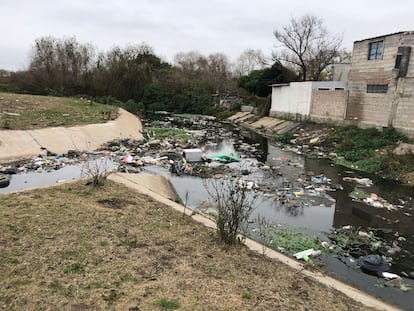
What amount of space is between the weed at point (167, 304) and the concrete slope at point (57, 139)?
33.1ft

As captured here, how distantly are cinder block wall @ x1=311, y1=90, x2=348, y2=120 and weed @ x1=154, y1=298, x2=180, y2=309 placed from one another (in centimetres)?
1703

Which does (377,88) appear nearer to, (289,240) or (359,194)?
(359,194)

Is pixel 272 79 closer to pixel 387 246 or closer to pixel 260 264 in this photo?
pixel 387 246

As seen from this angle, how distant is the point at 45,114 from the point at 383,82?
16964mm

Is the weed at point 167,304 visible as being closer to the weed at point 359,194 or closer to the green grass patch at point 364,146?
the weed at point 359,194

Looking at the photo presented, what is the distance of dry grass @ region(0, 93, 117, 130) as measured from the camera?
48.3 ft

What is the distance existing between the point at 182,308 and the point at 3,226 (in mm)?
3439

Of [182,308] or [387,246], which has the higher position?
[182,308]

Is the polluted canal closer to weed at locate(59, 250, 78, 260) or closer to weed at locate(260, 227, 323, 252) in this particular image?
weed at locate(260, 227, 323, 252)

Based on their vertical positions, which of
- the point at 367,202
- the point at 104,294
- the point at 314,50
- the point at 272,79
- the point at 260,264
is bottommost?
the point at 367,202

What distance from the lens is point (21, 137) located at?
508 inches

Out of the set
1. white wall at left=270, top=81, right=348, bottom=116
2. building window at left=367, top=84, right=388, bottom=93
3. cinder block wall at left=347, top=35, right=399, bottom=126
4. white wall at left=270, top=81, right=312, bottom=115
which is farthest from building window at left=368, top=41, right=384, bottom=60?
white wall at left=270, top=81, right=312, bottom=115

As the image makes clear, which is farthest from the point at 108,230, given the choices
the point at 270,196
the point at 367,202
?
the point at 367,202

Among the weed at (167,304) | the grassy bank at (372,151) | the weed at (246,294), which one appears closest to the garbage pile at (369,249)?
the weed at (246,294)
